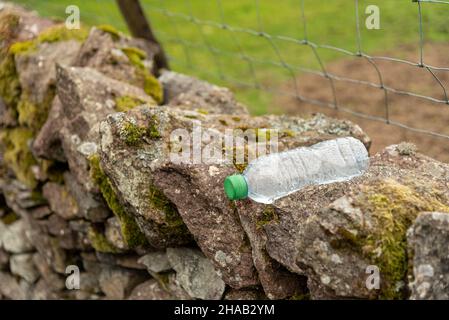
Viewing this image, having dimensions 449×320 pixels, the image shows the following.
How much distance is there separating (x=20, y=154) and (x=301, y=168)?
2743 millimetres

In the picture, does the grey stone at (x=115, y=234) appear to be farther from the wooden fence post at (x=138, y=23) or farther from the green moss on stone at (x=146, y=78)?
the wooden fence post at (x=138, y=23)

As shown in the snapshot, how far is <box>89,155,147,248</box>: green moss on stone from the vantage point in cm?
371

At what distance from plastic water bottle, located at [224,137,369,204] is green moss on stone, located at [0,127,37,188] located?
2.45 m

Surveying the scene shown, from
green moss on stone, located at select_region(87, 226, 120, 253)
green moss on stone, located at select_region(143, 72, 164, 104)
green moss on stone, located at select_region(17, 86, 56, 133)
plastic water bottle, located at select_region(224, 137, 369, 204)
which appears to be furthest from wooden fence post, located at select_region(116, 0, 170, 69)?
plastic water bottle, located at select_region(224, 137, 369, 204)

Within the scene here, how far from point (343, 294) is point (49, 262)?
3.18 metres

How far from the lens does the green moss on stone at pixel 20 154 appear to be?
5.04 metres

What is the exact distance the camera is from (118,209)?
3770 mm

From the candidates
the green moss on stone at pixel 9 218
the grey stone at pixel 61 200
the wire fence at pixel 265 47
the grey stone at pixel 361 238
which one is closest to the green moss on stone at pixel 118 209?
the grey stone at pixel 61 200

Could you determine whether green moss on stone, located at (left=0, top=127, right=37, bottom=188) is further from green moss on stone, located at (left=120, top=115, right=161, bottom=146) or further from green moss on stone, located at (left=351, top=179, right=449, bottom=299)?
green moss on stone, located at (left=351, top=179, right=449, bottom=299)

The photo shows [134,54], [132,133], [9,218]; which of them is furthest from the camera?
[9,218]

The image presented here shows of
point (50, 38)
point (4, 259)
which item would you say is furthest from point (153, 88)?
point (4, 259)

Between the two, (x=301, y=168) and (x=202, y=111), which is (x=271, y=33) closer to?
(x=202, y=111)

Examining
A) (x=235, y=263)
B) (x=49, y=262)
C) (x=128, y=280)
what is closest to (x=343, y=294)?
(x=235, y=263)

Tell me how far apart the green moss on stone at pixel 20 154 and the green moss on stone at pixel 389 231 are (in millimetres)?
3216
